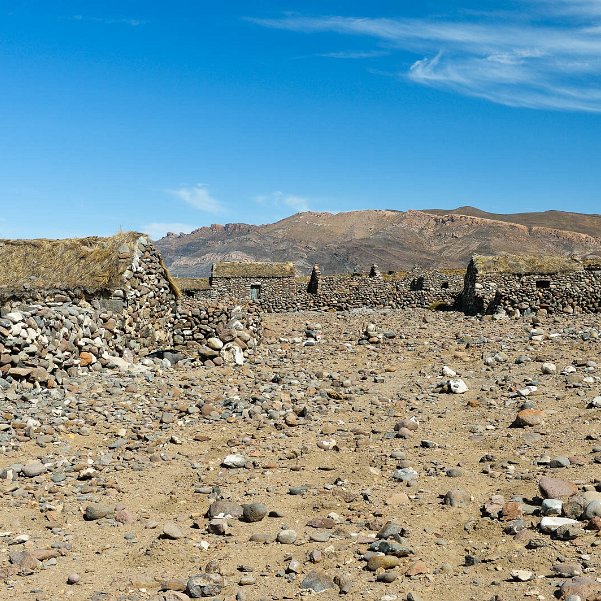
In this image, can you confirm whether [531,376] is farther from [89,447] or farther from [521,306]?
[521,306]

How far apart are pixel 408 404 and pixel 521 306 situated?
1953 centimetres

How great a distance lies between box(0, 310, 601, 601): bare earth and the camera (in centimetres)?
522

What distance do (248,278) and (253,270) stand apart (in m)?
0.74

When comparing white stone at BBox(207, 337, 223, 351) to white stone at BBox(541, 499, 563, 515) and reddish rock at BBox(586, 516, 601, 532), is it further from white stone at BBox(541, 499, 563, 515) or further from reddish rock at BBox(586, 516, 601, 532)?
reddish rock at BBox(586, 516, 601, 532)

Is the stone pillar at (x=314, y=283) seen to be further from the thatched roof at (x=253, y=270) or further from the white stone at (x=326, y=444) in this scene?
the white stone at (x=326, y=444)

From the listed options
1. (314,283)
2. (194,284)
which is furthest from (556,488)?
(194,284)

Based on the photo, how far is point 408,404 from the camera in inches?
420

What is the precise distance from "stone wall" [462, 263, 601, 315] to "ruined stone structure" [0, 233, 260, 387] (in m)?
15.9

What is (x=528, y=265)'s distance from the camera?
2970cm

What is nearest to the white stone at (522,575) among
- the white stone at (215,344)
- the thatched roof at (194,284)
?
the white stone at (215,344)

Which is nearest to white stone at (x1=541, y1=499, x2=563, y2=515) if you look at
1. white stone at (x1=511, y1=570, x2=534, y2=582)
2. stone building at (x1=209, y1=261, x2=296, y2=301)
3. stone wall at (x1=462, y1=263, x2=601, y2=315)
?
white stone at (x1=511, y1=570, x2=534, y2=582)

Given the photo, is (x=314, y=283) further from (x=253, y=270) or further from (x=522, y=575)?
Result: (x=522, y=575)

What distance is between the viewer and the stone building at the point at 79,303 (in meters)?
12.0

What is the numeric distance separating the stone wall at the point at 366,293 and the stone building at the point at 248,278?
3.23 ft
